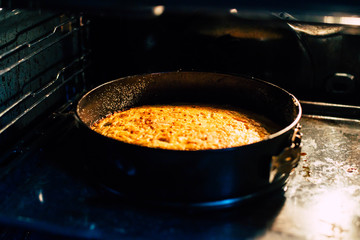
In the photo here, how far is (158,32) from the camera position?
2.39 meters

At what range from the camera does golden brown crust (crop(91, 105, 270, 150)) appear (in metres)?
1.80

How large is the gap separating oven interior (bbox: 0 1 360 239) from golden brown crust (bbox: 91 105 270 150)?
254 millimetres

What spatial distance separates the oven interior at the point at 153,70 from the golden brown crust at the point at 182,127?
0.25m

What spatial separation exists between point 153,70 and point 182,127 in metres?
0.69

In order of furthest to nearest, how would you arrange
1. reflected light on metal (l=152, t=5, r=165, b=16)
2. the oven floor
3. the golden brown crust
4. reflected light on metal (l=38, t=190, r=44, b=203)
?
the golden brown crust → reflected light on metal (l=38, t=190, r=44, b=203) → the oven floor → reflected light on metal (l=152, t=5, r=165, b=16)

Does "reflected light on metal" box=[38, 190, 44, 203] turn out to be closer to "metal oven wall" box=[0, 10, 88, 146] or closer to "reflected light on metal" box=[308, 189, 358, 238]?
"metal oven wall" box=[0, 10, 88, 146]

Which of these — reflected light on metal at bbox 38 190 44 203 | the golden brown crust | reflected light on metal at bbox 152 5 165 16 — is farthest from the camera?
the golden brown crust

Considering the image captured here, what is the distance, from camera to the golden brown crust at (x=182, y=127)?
5.89ft

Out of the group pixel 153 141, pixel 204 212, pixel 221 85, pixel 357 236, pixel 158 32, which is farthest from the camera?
pixel 158 32

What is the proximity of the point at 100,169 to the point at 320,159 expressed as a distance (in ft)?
3.67

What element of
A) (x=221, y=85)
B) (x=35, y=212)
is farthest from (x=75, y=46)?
(x=35, y=212)

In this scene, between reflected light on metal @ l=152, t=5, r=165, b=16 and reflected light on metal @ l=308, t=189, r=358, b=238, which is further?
reflected light on metal @ l=308, t=189, r=358, b=238

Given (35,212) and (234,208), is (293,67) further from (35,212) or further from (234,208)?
(35,212)

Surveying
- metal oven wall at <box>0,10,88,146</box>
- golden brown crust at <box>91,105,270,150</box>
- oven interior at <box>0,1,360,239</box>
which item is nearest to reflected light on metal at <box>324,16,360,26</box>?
oven interior at <box>0,1,360,239</box>
